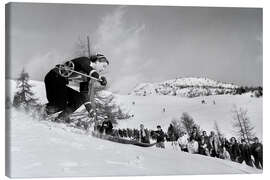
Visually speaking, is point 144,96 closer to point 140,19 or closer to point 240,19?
point 140,19

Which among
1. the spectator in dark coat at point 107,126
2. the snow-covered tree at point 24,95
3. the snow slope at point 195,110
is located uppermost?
the snow-covered tree at point 24,95

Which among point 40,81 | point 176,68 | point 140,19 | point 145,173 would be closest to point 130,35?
point 140,19

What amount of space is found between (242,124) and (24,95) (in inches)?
130

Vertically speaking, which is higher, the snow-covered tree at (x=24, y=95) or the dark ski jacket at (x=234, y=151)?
the snow-covered tree at (x=24, y=95)

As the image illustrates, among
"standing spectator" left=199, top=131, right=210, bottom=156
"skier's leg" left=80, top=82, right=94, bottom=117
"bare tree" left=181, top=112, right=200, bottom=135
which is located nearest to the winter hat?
"skier's leg" left=80, top=82, right=94, bottom=117

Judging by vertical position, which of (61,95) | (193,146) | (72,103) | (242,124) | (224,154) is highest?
(61,95)

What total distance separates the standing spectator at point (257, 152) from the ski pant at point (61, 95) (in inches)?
108

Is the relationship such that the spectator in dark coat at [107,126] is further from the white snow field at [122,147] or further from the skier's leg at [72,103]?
the skier's leg at [72,103]

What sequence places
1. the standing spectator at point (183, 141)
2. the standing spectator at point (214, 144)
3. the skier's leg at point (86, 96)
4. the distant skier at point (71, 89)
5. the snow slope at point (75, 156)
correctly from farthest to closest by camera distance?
the standing spectator at point (214, 144)
the standing spectator at point (183, 141)
the skier's leg at point (86, 96)
the distant skier at point (71, 89)
the snow slope at point (75, 156)

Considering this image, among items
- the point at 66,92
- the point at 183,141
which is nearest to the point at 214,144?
the point at 183,141

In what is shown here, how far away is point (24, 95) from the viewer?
8.24 meters

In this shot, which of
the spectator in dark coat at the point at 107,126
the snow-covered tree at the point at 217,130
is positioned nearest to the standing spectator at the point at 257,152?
the snow-covered tree at the point at 217,130

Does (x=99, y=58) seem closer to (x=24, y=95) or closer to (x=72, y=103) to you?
(x=72, y=103)

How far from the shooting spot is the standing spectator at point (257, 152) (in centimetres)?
905
